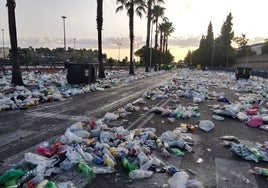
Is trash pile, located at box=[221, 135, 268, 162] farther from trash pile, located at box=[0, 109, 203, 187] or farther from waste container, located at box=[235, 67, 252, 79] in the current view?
waste container, located at box=[235, 67, 252, 79]

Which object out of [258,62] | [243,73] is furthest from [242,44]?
[243,73]

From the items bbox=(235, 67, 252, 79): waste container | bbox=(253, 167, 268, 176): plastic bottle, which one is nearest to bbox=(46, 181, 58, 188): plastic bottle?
bbox=(253, 167, 268, 176): plastic bottle

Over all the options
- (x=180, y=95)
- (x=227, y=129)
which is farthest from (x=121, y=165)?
(x=180, y=95)

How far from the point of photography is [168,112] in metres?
8.45

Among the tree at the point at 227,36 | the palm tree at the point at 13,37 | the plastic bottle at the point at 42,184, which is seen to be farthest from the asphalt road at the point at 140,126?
the tree at the point at 227,36

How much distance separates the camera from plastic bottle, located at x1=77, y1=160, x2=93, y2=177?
3925 mm

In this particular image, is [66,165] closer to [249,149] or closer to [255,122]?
[249,149]

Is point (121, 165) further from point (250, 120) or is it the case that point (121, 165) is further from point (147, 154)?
point (250, 120)

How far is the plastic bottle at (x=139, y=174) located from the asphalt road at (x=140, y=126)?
72 millimetres

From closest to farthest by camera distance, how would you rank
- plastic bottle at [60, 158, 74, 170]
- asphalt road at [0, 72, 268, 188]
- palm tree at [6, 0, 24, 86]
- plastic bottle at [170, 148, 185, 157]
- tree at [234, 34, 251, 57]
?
asphalt road at [0, 72, 268, 188] < plastic bottle at [60, 158, 74, 170] < plastic bottle at [170, 148, 185, 157] < palm tree at [6, 0, 24, 86] < tree at [234, 34, 251, 57]

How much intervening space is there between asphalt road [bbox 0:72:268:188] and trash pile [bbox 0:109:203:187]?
143 mm

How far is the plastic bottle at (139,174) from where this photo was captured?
3927 mm

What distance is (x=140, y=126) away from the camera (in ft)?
22.5

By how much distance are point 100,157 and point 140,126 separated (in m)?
2.46
